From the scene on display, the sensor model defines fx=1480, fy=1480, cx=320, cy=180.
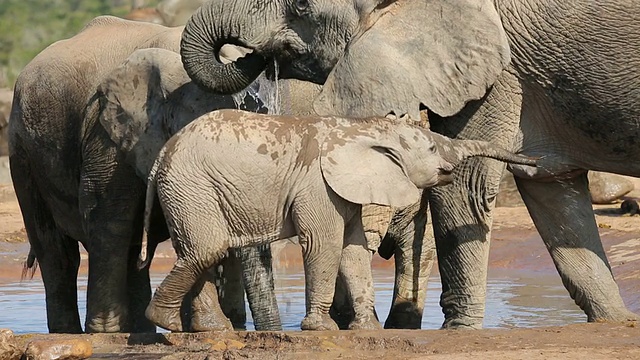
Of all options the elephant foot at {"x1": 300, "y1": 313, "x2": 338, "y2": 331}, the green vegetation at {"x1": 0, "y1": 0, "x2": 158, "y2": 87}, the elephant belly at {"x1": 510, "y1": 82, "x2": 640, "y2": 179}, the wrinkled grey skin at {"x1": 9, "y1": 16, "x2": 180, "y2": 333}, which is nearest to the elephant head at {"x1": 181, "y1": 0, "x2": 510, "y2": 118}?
the elephant belly at {"x1": 510, "y1": 82, "x2": 640, "y2": 179}

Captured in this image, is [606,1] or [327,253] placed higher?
[606,1]

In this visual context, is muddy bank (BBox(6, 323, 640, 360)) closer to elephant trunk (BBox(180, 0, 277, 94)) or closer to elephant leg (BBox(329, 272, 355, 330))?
elephant trunk (BBox(180, 0, 277, 94))

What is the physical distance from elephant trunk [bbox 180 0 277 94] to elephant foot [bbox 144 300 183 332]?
3.40 feet

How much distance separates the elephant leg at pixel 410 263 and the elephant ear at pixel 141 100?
1.34 meters

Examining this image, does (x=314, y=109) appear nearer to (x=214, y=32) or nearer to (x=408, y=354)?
(x=214, y=32)

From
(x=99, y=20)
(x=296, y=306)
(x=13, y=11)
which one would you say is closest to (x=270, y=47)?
(x=99, y=20)

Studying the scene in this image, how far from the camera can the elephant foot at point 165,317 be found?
20.1ft

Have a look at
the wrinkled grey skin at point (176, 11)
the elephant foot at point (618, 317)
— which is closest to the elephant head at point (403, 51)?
the elephant foot at point (618, 317)

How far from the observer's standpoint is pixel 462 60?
615cm

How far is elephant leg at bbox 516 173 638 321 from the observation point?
21.5 ft

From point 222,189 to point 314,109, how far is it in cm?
56

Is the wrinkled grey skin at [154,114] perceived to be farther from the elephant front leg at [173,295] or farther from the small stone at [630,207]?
the small stone at [630,207]

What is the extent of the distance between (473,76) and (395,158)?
0.47 m

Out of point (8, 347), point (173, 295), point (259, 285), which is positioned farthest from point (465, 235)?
point (8, 347)
